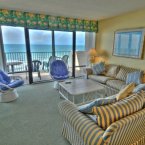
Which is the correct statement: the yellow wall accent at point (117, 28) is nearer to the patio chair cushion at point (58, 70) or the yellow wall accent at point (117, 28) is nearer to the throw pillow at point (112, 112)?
the patio chair cushion at point (58, 70)

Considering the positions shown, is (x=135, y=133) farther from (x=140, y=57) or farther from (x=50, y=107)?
(x=140, y=57)

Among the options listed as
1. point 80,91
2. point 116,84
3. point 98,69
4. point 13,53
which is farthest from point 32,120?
point 13,53

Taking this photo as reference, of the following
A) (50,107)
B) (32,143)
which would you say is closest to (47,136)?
(32,143)

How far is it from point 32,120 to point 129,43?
3.39m

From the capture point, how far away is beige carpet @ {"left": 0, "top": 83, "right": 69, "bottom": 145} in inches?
71.7

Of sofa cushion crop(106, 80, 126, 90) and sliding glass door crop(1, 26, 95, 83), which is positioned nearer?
sofa cushion crop(106, 80, 126, 90)

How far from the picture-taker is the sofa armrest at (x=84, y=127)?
1.10 metres

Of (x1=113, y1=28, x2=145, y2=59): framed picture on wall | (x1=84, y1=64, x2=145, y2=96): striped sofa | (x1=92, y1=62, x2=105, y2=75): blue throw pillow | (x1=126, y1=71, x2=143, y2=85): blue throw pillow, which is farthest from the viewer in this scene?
(x1=92, y1=62, x2=105, y2=75): blue throw pillow

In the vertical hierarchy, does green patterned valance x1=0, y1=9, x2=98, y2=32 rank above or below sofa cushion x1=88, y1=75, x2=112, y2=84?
above

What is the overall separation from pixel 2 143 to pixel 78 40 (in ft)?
13.7

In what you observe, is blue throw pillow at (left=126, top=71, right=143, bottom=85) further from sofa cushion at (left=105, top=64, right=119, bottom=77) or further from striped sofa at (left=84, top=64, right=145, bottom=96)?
sofa cushion at (left=105, top=64, right=119, bottom=77)

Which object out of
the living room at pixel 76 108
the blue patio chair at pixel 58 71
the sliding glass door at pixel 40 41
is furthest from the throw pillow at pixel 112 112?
the sliding glass door at pixel 40 41

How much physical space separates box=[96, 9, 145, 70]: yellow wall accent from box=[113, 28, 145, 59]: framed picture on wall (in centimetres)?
15

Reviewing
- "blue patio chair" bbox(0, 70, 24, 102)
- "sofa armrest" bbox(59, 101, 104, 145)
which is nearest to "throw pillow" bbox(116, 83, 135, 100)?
"sofa armrest" bbox(59, 101, 104, 145)
